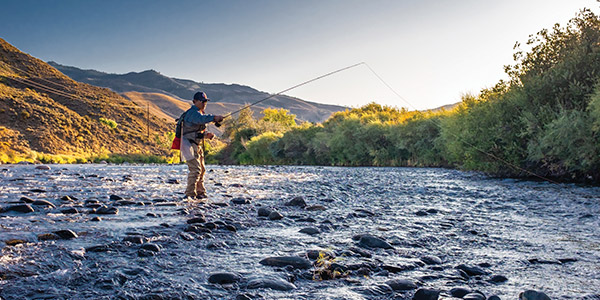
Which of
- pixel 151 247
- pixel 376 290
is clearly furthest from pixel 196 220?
pixel 376 290

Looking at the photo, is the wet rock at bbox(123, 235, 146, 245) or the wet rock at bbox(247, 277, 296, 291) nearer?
the wet rock at bbox(247, 277, 296, 291)

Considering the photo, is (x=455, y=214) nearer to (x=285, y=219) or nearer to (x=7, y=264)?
(x=285, y=219)

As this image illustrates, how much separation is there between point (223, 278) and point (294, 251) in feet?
4.16

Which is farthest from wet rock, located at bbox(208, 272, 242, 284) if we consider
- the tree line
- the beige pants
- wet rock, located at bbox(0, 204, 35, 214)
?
the tree line

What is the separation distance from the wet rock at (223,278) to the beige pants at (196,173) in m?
5.78

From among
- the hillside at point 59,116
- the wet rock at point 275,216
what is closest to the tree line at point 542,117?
the wet rock at point 275,216

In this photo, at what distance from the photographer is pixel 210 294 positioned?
3.46m

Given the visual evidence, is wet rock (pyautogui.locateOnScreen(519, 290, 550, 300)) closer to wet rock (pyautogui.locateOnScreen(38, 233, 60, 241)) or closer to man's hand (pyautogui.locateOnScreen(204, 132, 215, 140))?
wet rock (pyautogui.locateOnScreen(38, 233, 60, 241))

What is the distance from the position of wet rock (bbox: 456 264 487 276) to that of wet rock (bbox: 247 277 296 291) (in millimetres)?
1715

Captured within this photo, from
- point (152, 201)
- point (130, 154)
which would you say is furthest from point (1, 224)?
point (130, 154)

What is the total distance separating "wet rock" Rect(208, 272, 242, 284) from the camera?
3.77 m

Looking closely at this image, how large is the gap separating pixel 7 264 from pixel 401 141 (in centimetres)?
2950

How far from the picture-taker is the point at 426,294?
10.9ft

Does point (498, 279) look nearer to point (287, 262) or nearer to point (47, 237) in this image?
point (287, 262)
